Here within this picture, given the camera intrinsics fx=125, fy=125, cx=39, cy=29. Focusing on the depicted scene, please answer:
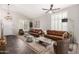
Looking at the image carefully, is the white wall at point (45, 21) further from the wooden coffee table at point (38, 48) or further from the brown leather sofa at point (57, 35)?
the wooden coffee table at point (38, 48)

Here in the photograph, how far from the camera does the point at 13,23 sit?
108 inches

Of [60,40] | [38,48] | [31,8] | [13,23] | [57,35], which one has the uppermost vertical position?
[31,8]

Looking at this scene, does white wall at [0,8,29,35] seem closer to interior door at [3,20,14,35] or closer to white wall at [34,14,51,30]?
interior door at [3,20,14,35]

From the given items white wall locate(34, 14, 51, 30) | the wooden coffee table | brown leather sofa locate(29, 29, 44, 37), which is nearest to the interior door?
the wooden coffee table

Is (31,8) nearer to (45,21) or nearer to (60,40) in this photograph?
(45,21)

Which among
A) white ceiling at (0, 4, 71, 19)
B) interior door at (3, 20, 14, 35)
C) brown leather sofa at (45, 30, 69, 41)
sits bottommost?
brown leather sofa at (45, 30, 69, 41)

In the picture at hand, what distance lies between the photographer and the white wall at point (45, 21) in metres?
2.81

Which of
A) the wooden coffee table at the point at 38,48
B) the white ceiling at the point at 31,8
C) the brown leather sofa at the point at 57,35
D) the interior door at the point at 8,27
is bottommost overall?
the wooden coffee table at the point at 38,48

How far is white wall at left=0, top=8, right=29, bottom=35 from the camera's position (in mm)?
2719

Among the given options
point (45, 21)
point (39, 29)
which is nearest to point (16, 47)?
point (39, 29)

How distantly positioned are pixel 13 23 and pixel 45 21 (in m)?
0.71

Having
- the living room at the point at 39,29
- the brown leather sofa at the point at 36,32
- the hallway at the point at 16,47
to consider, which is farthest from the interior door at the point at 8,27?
the brown leather sofa at the point at 36,32
